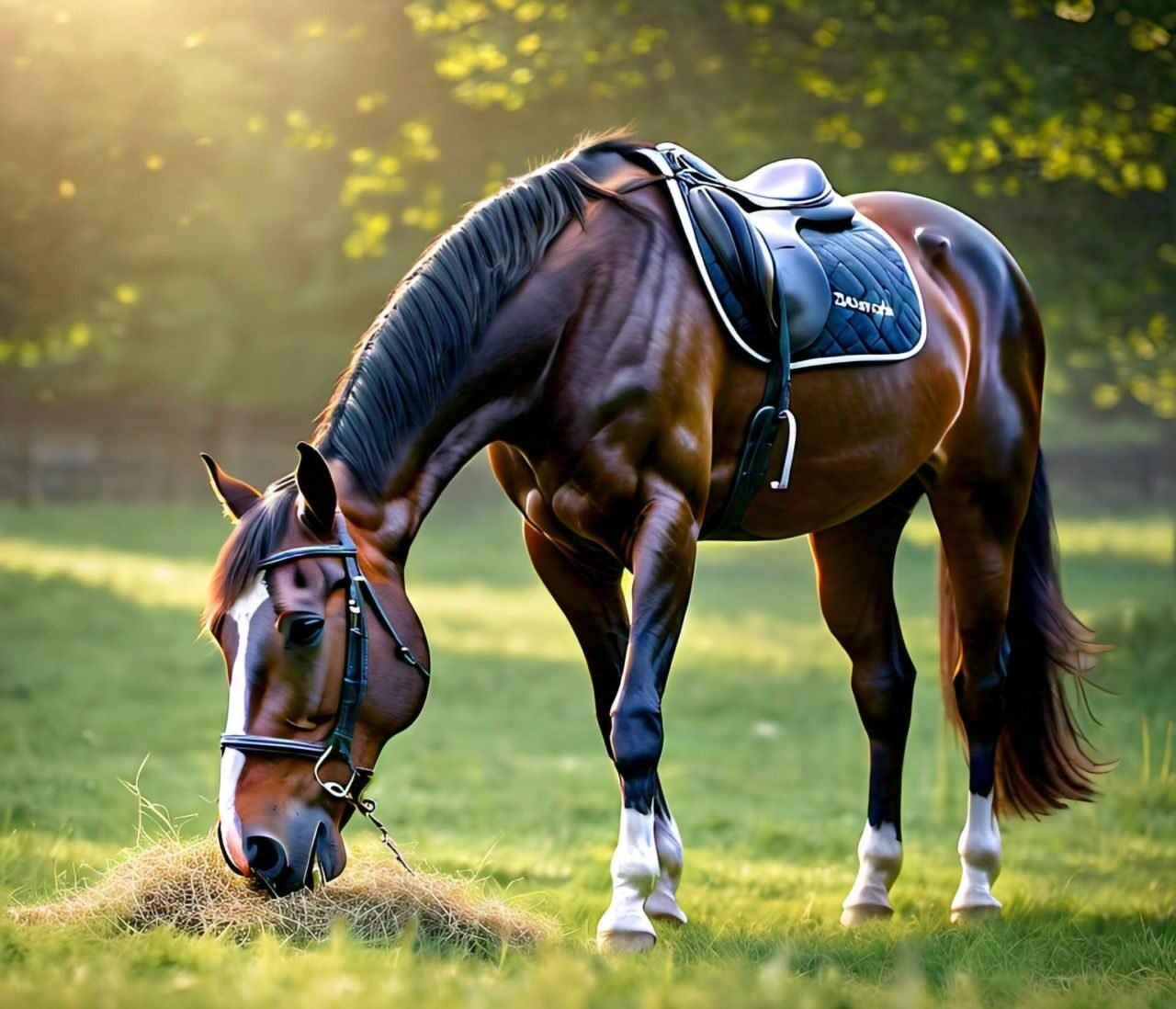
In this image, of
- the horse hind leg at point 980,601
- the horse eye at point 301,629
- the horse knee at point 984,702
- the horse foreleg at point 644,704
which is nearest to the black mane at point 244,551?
→ the horse eye at point 301,629

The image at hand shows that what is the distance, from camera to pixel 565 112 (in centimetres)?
1491

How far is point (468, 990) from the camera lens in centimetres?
290

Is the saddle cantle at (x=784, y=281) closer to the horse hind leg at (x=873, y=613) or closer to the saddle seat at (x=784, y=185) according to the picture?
the saddle seat at (x=784, y=185)

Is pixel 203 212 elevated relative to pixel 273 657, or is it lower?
lower

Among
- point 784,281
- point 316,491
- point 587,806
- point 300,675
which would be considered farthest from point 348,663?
point 587,806

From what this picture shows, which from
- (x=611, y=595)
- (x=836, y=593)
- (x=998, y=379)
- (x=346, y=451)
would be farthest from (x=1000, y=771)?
(x=346, y=451)

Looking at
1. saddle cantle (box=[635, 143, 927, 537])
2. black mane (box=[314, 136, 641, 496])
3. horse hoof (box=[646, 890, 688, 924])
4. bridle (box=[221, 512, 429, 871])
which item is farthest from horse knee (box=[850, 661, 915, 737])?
bridle (box=[221, 512, 429, 871])

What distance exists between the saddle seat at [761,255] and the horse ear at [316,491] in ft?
4.53

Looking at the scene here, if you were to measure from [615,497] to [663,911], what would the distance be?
1.37 meters

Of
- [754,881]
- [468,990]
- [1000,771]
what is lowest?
[754,881]

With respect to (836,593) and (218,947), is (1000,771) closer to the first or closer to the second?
(836,593)

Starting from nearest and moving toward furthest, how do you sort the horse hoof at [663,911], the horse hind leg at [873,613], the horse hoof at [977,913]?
the horse hoof at [663,911] < the horse hoof at [977,913] < the horse hind leg at [873,613]

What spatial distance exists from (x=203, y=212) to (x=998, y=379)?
737 centimetres

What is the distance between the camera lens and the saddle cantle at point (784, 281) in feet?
14.4
